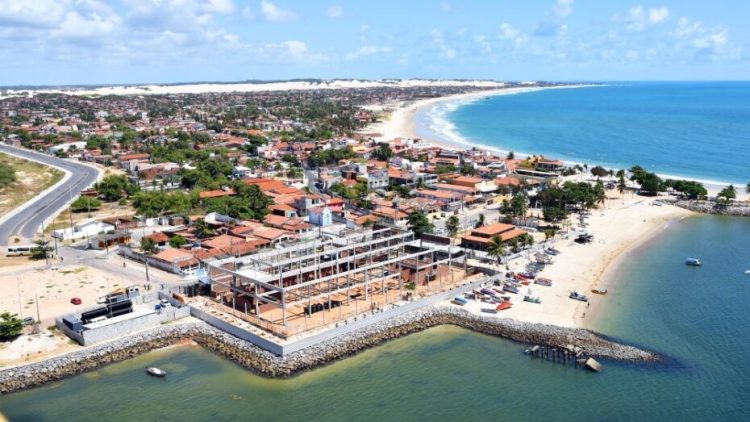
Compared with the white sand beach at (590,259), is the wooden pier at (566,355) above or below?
below

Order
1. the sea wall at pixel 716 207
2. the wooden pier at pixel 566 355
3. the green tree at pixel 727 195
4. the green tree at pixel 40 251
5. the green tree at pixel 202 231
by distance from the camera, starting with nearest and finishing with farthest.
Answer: the wooden pier at pixel 566 355 → the green tree at pixel 40 251 → the green tree at pixel 202 231 → the sea wall at pixel 716 207 → the green tree at pixel 727 195

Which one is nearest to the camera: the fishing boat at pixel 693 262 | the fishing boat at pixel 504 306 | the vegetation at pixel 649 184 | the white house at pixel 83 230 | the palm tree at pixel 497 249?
the fishing boat at pixel 504 306

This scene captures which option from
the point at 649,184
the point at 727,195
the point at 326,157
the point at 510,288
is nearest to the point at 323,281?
the point at 510,288

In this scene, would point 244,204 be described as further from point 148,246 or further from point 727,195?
point 727,195

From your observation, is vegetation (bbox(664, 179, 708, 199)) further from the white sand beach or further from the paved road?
the paved road

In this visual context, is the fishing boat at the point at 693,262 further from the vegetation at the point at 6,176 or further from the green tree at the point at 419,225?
the vegetation at the point at 6,176

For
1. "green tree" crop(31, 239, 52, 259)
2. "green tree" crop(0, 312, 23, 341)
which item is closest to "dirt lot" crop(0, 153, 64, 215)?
"green tree" crop(31, 239, 52, 259)

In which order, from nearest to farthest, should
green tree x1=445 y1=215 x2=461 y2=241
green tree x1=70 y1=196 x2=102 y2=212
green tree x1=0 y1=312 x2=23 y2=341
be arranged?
green tree x1=0 y1=312 x2=23 y2=341 < green tree x1=445 y1=215 x2=461 y2=241 < green tree x1=70 y1=196 x2=102 y2=212

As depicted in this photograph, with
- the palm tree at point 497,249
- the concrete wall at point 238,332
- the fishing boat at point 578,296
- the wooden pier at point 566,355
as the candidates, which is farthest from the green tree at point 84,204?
the wooden pier at point 566,355
